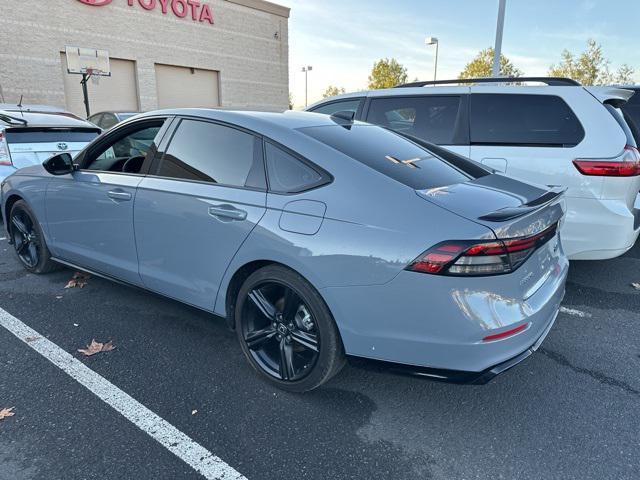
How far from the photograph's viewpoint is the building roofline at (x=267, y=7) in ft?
76.0

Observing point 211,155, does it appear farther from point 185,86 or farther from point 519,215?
point 185,86

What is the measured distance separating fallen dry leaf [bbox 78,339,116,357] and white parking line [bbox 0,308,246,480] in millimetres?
85

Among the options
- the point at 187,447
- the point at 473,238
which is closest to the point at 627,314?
the point at 473,238

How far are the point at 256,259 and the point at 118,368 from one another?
1.23m

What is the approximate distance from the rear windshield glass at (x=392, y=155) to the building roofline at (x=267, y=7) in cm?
2303

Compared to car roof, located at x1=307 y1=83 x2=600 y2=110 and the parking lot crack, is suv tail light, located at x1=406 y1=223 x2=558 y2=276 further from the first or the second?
car roof, located at x1=307 y1=83 x2=600 y2=110

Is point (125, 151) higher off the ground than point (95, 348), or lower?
higher

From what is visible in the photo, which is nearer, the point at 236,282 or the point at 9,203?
the point at 236,282

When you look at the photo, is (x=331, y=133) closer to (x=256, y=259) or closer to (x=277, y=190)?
(x=277, y=190)

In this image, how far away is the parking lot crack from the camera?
2.70 m

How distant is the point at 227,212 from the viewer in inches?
102

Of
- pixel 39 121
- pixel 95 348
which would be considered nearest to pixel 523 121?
pixel 95 348

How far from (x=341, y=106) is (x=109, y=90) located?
16.6 metres

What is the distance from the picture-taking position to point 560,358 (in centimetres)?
304
